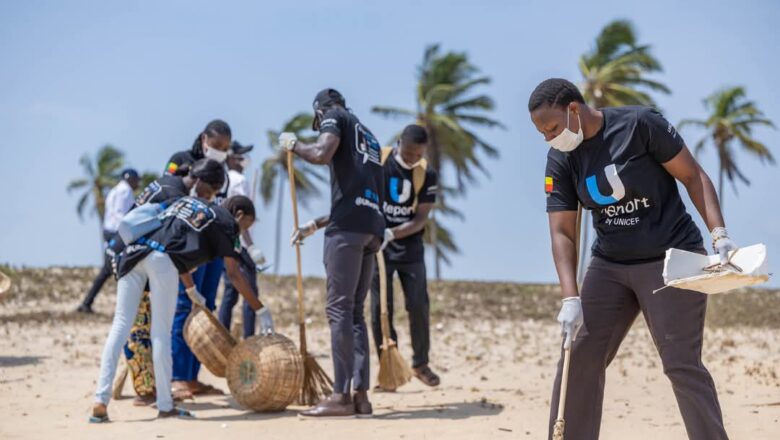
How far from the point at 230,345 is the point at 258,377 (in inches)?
21.4

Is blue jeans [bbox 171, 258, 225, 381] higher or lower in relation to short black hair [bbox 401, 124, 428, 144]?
lower

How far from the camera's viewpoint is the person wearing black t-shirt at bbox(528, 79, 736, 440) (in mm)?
3808

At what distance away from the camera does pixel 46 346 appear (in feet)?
33.3

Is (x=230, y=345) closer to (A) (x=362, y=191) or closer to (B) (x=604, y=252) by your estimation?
(A) (x=362, y=191)

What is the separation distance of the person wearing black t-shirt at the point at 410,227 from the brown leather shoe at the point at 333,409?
5.00ft

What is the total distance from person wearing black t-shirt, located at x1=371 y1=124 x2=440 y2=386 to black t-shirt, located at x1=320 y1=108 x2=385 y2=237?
1301 mm

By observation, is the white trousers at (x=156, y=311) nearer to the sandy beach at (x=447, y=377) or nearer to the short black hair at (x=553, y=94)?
the sandy beach at (x=447, y=377)

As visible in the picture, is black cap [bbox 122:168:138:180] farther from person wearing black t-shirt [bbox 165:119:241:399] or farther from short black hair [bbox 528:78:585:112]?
short black hair [bbox 528:78:585:112]

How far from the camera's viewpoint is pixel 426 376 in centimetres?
738

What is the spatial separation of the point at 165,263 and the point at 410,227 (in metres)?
2.25

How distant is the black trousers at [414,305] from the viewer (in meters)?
7.50

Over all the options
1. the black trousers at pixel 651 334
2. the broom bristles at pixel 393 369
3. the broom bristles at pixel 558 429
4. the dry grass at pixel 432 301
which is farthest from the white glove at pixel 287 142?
the dry grass at pixel 432 301

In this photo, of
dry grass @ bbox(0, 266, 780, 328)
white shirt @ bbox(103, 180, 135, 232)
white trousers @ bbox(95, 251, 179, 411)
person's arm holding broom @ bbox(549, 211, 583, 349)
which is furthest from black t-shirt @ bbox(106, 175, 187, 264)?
dry grass @ bbox(0, 266, 780, 328)

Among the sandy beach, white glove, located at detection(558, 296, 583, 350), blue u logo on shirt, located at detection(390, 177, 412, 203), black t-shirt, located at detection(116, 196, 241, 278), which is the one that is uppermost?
blue u logo on shirt, located at detection(390, 177, 412, 203)
